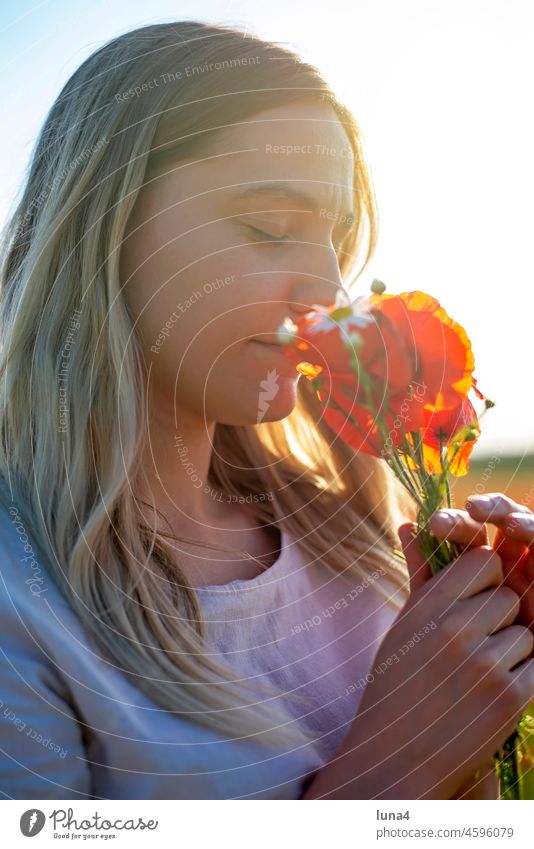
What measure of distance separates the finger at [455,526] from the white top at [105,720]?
262 millimetres

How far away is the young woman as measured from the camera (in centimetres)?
75

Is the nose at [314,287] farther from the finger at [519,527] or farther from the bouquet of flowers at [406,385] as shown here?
the finger at [519,527]

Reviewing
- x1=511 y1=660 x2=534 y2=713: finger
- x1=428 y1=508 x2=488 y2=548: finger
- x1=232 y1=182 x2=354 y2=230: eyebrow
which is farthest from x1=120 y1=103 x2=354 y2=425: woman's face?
x1=511 y1=660 x2=534 y2=713: finger

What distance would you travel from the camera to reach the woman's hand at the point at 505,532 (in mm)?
739

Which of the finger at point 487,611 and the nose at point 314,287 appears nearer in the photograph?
the finger at point 487,611

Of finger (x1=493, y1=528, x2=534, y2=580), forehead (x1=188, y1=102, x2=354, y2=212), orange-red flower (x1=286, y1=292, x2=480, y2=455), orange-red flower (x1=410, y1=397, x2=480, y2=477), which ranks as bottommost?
finger (x1=493, y1=528, x2=534, y2=580)

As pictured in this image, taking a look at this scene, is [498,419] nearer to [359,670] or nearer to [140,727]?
[359,670]

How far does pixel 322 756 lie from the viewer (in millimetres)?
834

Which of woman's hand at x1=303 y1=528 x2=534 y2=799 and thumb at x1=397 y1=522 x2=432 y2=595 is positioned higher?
thumb at x1=397 y1=522 x2=432 y2=595

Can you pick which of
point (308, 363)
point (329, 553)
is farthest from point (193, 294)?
point (329, 553)

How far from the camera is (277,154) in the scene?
834 mm

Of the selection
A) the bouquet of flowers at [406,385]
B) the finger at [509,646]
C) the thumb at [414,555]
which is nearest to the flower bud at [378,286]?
the bouquet of flowers at [406,385]

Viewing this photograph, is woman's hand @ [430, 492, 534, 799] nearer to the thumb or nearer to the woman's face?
the thumb

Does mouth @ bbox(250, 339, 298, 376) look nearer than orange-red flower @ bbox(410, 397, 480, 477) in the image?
No
